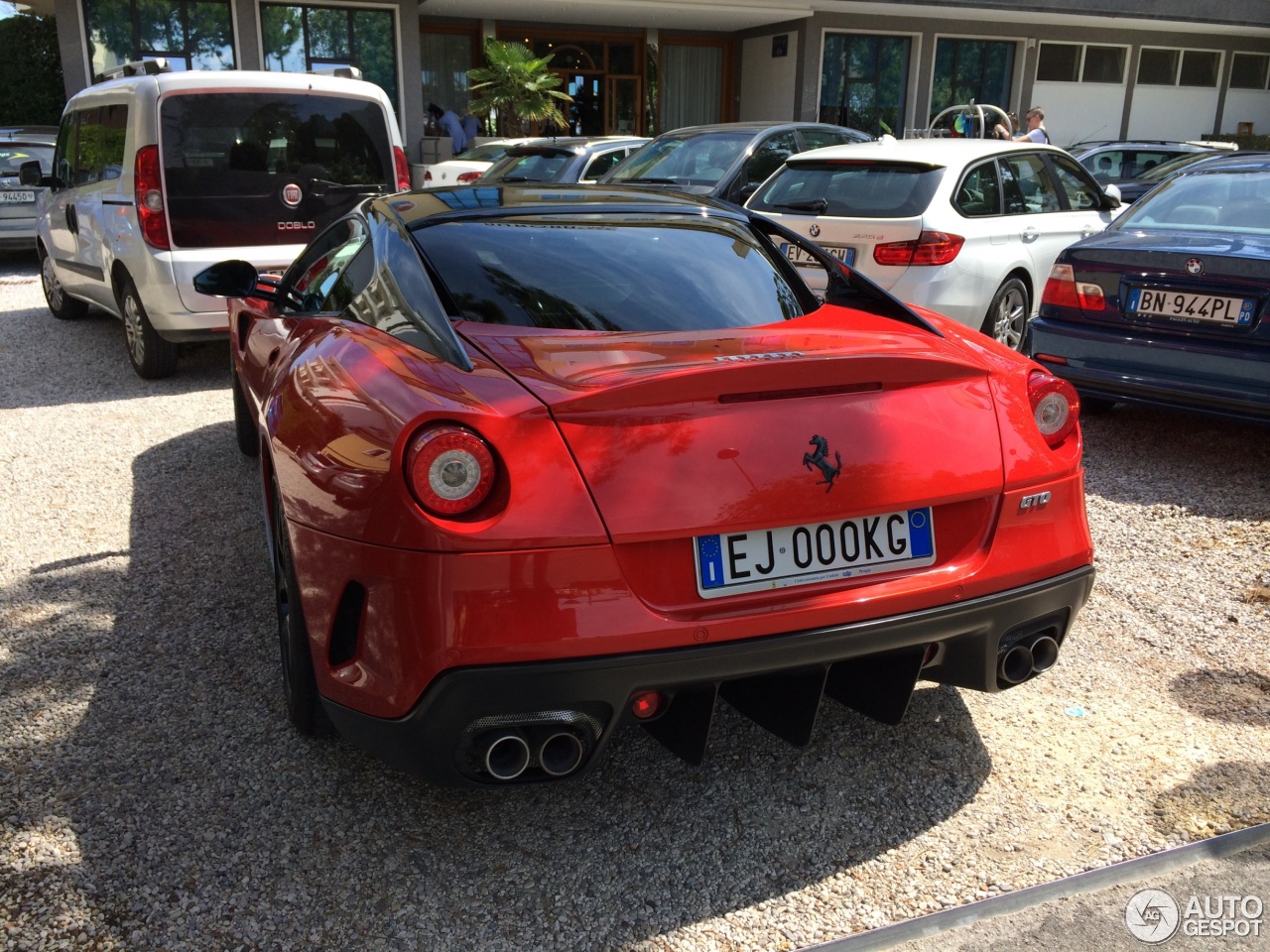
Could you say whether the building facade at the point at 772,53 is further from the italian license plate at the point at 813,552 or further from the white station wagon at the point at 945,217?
the italian license plate at the point at 813,552

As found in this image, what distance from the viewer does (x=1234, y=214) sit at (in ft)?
19.0

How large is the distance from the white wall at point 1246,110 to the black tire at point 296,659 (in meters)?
33.7

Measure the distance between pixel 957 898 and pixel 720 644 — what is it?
0.80 m

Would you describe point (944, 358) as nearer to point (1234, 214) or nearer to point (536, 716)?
point (536, 716)

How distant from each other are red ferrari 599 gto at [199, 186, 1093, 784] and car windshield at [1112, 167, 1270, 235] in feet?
12.0

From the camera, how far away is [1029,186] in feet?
25.2

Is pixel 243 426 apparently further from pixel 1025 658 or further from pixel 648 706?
pixel 1025 658

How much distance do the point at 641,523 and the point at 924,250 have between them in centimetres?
501

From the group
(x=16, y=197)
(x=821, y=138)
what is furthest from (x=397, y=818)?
(x=16, y=197)

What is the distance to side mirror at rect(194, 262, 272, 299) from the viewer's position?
156 inches

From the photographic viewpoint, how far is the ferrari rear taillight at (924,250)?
6.66 m

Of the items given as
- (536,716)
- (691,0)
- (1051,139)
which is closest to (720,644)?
(536,716)

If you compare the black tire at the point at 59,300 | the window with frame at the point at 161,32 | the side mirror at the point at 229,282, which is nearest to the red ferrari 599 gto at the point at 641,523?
the side mirror at the point at 229,282

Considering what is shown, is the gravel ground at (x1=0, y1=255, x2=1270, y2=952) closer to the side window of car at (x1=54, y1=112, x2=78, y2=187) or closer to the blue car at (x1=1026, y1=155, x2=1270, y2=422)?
the blue car at (x1=1026, y1=155, x2=1270, y2=422)
